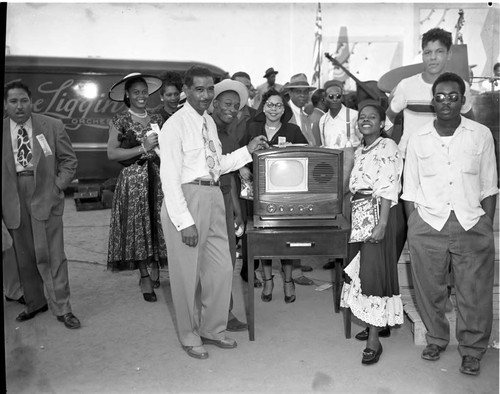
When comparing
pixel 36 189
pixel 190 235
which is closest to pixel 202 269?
pixel 190 235

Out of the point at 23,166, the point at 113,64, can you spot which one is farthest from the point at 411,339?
the point at 113,64

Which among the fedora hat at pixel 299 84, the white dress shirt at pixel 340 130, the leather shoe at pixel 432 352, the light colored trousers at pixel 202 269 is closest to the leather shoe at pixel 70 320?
the light colored trousers at pixel 202 269

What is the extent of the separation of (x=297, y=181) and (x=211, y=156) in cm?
59

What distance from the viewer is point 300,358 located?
3.50m

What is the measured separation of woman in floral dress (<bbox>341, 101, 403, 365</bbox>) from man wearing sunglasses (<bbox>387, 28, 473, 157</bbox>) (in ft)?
1.54

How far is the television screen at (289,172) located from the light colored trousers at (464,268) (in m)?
0.76

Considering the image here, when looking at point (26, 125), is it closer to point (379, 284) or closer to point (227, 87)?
point (227, 87)

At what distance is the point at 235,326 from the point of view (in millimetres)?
4000

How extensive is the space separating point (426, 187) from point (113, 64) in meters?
8.22

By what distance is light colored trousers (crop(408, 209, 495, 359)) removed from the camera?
10.7ft

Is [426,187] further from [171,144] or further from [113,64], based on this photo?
[113,64]

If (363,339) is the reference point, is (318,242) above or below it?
above

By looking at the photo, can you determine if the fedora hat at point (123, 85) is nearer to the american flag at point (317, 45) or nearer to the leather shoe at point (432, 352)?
the leather shoe at point (432, 352)

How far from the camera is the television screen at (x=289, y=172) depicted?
11.6 ft
